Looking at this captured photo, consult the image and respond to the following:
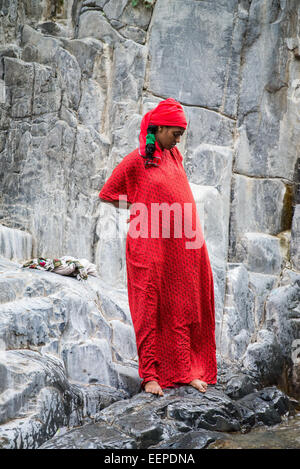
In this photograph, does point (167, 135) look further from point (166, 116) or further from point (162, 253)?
point (162, 253)

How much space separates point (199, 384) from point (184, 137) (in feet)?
9.46

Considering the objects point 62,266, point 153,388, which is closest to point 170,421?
point 153,388

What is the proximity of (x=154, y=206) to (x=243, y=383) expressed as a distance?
1.59 meters

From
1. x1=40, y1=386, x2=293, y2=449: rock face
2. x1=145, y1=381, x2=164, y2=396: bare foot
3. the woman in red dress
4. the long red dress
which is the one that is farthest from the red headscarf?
x1=40, y1=386, x2=293, y2=449: rock face

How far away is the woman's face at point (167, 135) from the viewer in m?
3.60

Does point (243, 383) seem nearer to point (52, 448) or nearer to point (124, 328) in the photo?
point (124, 328)

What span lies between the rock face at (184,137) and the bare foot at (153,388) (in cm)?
175

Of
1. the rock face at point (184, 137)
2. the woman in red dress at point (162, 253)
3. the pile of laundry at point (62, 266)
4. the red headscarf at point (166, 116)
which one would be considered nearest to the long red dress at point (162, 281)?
the woman in red dress at point (162, 253)

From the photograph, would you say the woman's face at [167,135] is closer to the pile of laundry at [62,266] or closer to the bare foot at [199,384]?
the pile of laundry at [62,266]

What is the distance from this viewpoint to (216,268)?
5.29 metres

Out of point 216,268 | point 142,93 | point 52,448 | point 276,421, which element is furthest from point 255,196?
point 52,448

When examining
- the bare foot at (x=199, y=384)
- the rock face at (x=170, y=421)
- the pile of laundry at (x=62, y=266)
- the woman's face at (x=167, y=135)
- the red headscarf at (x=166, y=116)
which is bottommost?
the rock face at (x=170, y=421)

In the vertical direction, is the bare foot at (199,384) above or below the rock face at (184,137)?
below

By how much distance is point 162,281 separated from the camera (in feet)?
12.0
